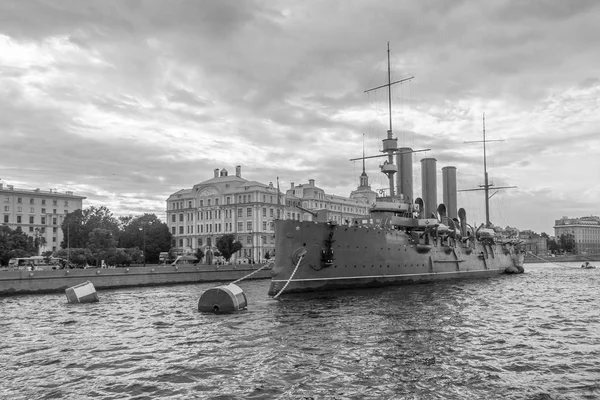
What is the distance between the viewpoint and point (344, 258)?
31422 millimetres

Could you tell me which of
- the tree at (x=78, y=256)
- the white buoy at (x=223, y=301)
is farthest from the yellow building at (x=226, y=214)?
the white buoy at (x=223, y=301)

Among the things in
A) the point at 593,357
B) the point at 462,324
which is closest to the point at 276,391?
the point at 593,357

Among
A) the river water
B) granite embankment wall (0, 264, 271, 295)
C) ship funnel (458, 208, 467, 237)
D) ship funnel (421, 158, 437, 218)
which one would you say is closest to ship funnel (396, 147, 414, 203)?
ship funnel (421, 158, 437, 218)

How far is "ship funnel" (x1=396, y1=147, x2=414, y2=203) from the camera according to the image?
49562 mm

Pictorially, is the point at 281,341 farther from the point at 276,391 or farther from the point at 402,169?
the point at 402,169

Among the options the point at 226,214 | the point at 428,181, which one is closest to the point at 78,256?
the point at 226,214

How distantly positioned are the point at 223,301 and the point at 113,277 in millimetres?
23629

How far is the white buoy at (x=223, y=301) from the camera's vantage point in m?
23.1

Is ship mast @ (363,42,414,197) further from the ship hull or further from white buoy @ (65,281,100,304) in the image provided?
white buoy @ (65,281,100,304)

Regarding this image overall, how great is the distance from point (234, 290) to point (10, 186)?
98478 millimetres

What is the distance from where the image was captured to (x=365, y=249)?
107 feet

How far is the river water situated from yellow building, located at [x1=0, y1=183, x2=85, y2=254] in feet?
287

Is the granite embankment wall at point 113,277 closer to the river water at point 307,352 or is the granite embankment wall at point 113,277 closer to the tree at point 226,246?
the river water at point 307,352

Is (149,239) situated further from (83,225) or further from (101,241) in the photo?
(101,241)
